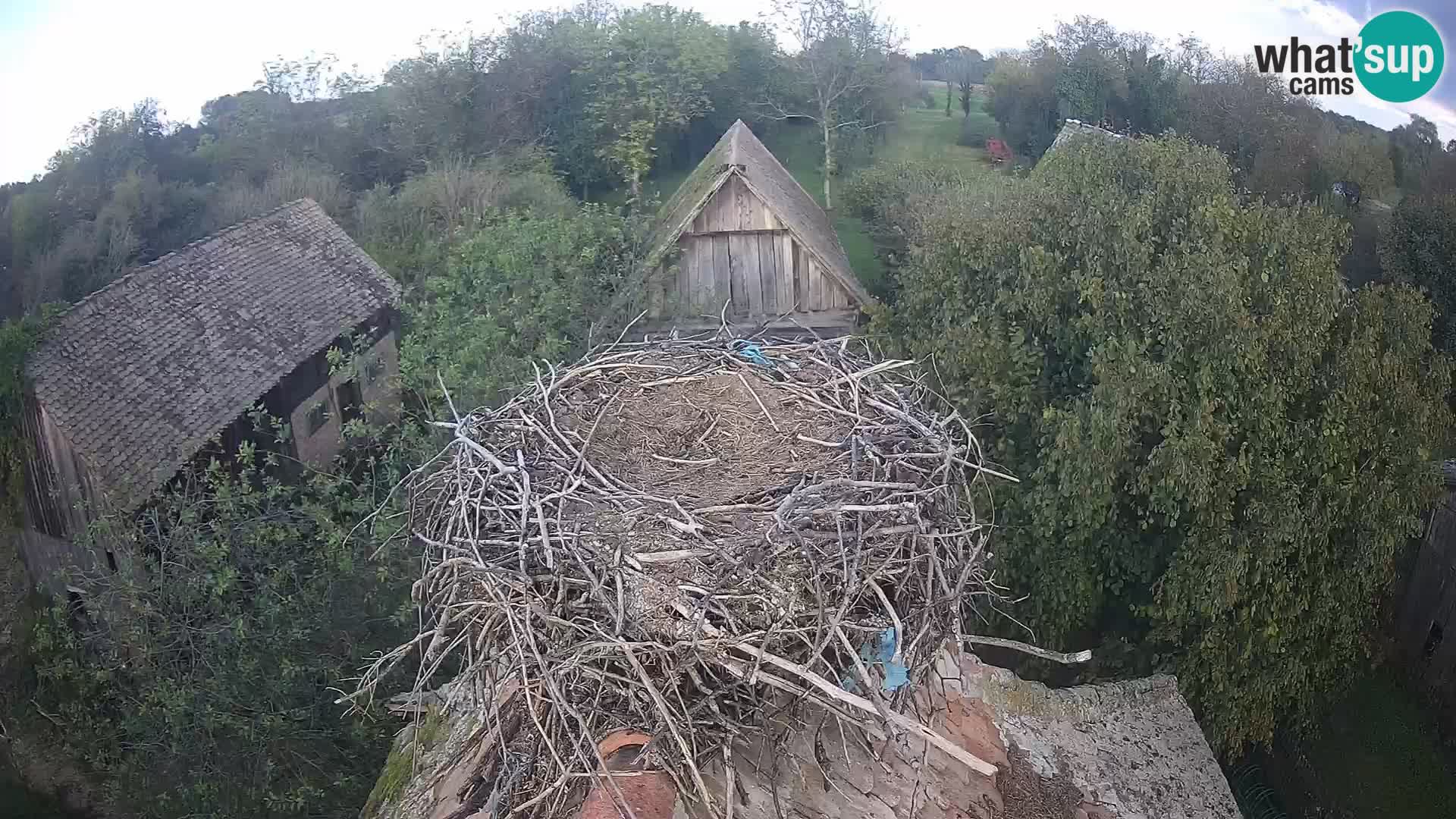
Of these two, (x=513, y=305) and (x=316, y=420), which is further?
(x=316, y=420)

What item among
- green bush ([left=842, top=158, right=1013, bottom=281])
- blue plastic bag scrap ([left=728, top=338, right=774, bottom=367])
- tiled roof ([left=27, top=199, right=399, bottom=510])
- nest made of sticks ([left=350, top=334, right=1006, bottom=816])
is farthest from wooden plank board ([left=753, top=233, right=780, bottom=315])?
nest made of sticks ([left=350, top=334, right=1006, bottom=816])

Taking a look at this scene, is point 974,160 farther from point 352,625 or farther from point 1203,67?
point 352,625

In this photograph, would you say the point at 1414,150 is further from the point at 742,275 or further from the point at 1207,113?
the point at 742,275

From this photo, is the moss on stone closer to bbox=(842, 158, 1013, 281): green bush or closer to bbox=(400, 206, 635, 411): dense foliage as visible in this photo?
bbox=(400, 206, 635, 411): dense foliage

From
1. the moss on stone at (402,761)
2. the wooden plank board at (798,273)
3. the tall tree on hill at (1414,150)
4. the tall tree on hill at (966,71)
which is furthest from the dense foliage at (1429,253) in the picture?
the moss on stone at (402,761)

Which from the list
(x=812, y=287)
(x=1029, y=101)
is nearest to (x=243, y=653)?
(x=812, y=287)

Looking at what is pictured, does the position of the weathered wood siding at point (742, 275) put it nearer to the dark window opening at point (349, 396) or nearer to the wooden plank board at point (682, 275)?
the wooden plank board at point (682, 275)

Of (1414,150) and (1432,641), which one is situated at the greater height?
(1414,150)
